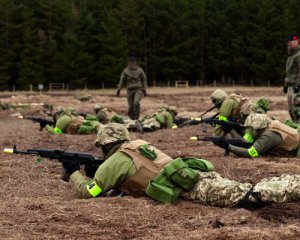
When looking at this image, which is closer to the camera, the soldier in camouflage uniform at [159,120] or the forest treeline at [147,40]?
the soldier in camouflage uniform at [159,120]

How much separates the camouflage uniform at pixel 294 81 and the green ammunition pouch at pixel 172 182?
733 cm

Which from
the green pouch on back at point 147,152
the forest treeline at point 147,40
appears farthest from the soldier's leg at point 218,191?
the forest treeline at point 147,40

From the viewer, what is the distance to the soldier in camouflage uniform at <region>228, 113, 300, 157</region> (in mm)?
8922

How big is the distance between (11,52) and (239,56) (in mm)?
22584

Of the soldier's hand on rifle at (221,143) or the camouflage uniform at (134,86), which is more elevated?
the camouflage uniform at (134,86)

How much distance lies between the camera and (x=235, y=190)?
602cm

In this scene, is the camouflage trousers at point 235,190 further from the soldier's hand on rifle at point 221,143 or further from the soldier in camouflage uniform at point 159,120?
the soldier in camouflage uniform at point 159,120

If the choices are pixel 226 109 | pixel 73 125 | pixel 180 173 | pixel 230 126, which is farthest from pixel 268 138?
pixel 73 125

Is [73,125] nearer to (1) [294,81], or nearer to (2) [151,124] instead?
(2) [151,124]

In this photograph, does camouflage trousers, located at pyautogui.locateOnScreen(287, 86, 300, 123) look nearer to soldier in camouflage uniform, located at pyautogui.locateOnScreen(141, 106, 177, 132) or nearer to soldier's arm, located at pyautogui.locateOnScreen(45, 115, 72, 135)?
soldier in camouflage uniform, located at pyautogui.locateOnScreen(141, 106, 177, 132)

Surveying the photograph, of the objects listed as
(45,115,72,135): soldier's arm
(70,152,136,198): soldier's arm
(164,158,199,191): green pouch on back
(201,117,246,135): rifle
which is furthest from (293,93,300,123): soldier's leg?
(70,152,136,198): soldier's arm

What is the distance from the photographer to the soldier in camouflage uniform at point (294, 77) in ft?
42.0

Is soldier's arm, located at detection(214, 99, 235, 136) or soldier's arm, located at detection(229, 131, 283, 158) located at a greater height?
soldier's arm, located at detection(214, 99, 235, 136)

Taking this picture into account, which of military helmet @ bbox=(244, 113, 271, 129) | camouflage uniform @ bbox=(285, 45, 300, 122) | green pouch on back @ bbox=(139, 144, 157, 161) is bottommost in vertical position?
green pouch on back @ bbox=(139, 144, 157, 161)
